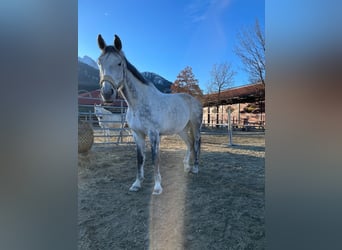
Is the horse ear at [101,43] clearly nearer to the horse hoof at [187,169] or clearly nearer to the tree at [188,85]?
Result: the horse hoof at [187,169]

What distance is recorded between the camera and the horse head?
39.3 inches

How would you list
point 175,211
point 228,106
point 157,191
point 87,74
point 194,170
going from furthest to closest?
1. point 228,106
2. point 194,170
3. point 157,191
4. point 175,211
5. point 87,74

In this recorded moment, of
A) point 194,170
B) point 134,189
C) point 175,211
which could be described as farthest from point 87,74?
point 194,170

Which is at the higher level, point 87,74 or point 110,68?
point 110,68

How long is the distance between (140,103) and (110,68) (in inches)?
12.1

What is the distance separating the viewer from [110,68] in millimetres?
1028

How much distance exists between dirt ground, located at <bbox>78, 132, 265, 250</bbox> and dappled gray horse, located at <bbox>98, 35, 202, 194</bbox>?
6.6 inches

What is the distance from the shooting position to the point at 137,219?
89 cm

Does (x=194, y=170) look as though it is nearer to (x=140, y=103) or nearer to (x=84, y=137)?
(x=140, y=103)

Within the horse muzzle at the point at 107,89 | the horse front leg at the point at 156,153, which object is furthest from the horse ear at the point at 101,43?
the horse front leg at the point at 156,153
